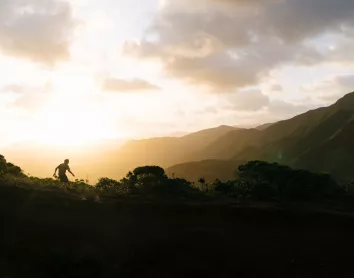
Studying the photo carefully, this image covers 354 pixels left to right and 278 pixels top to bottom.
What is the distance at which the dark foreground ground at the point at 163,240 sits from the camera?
1171 centimetres

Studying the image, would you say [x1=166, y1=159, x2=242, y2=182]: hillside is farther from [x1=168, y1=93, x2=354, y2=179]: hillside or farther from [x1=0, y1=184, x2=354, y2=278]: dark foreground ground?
[x1=0, y1=184, x2=354, y2=278]: dark foreground ground

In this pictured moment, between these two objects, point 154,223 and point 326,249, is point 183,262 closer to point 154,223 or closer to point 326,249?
point 154,223

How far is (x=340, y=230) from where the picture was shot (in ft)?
52.4

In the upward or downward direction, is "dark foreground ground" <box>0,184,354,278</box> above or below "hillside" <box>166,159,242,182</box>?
below

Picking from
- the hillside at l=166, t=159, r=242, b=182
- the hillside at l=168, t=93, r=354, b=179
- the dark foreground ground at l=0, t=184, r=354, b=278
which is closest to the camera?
the dark foreground ground at l=0, t=184, r=354, b=278

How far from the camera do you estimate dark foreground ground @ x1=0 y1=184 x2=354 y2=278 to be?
1171 centimetres

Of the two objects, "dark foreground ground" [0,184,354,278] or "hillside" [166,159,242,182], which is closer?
"dark foreground ground" [0,184,354,278]

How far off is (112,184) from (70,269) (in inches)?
519

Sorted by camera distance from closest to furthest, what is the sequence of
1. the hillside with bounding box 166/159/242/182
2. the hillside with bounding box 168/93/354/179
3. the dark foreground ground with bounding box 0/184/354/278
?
the dark foreground ground with bounding box 0/184/354/278, the hillside with bounding box 168/93/354/179, the hillside with bounding box 166/159/242/182

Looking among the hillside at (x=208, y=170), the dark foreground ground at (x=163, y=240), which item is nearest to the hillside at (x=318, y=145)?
the hillside at (x=208, y=170)

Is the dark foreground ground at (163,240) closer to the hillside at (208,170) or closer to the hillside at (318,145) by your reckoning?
the hillside at (318,145)

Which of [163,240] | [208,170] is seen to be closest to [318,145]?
[208,170]

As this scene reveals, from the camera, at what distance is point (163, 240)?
1377 cm

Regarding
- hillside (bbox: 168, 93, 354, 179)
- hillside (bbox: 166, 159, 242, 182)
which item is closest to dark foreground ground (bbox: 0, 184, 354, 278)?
hillside (bbox: 168, 93, 354, 179)
